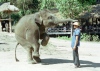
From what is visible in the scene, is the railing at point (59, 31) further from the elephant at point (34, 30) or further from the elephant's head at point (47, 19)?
the elephant's head at point (47, 19)

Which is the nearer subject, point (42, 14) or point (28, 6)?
point (42, 14)

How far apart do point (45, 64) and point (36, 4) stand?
32.1 metres

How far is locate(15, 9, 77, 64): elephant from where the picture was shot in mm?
10828

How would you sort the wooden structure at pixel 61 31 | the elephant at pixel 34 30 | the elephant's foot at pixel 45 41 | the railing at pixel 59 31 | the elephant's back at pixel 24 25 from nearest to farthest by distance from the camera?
the elephant at pixel 34 30 → the elephant's back at pixel 24 25 → the elephant's foot at pixel 45 41 → the wooden structure at pixel 61 31 → the railing at pixel 59 31

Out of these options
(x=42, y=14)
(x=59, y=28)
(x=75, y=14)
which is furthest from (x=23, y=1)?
(x=42, y=14)

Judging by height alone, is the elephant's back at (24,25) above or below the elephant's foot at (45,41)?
above

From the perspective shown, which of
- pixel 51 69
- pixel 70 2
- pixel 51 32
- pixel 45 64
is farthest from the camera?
pixel 51 32

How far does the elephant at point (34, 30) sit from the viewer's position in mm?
10828

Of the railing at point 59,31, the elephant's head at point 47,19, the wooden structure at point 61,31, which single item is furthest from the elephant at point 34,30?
the railing at point 59,31

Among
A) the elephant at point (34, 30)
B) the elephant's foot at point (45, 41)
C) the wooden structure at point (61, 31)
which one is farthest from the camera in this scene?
the wooden structure at point (61, 31)

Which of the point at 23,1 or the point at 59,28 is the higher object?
the point at 23,1

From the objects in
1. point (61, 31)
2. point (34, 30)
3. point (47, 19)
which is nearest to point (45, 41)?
point (34, 30)

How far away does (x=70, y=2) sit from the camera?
97.9 ft

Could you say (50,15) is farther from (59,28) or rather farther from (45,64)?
(59,28)
